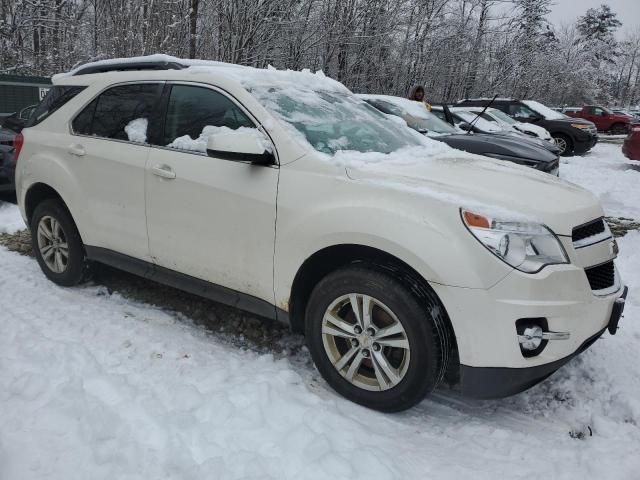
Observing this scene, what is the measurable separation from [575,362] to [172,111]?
10.0ft

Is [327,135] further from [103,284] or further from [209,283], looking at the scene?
[103,284]

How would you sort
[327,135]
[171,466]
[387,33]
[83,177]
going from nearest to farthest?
[171,466]
[327,135]
[83,177]
[387,33]

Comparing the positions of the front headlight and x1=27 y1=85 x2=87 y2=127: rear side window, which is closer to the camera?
the front headlight

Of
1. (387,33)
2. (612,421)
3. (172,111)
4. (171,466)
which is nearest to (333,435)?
(171,466)

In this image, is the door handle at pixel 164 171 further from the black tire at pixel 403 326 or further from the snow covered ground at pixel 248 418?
the black tire at pixel 403 326

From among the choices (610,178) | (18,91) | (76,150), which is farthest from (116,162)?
(18,91)

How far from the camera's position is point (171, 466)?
2188mm

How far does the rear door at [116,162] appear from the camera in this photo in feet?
11.4

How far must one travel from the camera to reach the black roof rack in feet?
11.7

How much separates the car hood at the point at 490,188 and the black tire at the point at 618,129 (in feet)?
89.6

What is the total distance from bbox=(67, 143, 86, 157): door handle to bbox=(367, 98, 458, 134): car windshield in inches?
205

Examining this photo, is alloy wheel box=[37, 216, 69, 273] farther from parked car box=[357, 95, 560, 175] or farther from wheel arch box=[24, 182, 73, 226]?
parked car box=[357, 95, 560, 175]

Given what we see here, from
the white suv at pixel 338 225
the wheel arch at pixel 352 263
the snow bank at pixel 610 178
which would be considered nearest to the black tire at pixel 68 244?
the white suv at pixel 338 225

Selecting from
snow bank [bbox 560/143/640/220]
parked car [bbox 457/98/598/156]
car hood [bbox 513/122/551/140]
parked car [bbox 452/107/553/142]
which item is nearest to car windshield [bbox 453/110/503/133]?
parked car [bbox 452/107/553/142]
